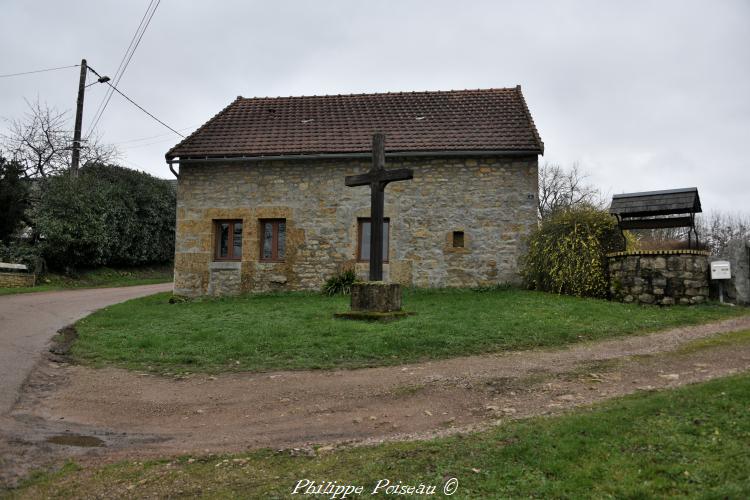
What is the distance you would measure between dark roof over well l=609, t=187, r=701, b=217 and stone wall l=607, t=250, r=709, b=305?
0.92 m

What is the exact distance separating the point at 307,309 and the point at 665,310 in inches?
274

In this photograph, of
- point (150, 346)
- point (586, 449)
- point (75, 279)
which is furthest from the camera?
point (75, 279)

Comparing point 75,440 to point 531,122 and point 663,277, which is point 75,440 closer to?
point 663,277

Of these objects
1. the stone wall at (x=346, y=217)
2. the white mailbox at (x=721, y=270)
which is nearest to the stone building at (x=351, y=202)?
the stone wall at (x=346, y=217)

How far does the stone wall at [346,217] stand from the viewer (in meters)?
14.4

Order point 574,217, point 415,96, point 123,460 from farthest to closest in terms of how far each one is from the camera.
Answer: point 415,96 < point 574,217 < point 123,460

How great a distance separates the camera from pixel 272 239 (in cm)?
1548

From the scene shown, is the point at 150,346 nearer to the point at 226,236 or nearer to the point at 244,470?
the point at 244,470

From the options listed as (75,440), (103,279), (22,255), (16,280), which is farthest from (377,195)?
(103,279)

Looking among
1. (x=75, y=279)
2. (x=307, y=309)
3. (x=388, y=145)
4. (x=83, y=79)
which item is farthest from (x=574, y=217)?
(x=83, y=79)

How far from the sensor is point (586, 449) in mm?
3951

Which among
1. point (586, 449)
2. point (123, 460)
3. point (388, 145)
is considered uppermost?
point (388, 145)

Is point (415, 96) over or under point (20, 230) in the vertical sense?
over

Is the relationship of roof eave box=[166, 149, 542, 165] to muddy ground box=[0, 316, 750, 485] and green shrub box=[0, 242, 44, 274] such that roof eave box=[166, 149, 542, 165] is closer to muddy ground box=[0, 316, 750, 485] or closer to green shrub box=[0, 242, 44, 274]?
muddy ground box=[0, 316, 750, 485]
